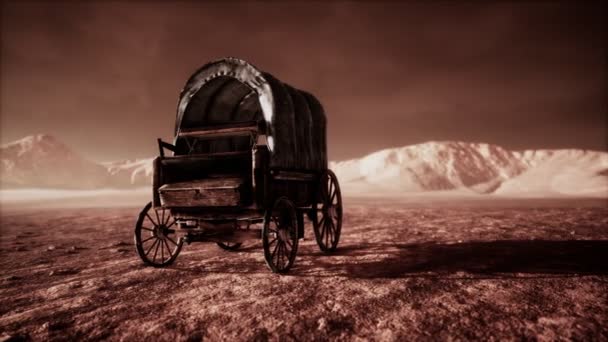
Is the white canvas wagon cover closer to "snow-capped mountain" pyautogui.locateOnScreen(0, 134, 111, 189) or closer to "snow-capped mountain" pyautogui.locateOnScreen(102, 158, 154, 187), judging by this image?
"snow-capped mountain" pyautogui.locateOnScreen(102, 158, 154, 187)

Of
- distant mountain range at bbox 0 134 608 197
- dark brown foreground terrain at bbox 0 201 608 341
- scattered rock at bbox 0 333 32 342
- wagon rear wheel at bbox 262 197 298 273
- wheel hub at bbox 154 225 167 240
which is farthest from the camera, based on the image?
distant mountain range at bbox 0 134 608 197

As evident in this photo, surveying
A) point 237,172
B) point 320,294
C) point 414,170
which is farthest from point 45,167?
point 320,294

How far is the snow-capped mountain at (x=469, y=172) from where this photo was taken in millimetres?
60562

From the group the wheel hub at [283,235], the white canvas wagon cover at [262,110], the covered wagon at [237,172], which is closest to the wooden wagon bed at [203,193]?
the covered wagon at [237,172]

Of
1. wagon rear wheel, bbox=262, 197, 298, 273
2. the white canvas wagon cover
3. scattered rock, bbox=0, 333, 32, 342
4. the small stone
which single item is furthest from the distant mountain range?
scattered rock, bbox=0, 333, 32, 342

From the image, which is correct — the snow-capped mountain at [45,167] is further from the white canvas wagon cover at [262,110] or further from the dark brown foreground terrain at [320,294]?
the dark brown foreground terrain at [320,294]

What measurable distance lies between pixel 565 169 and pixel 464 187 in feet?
67.9

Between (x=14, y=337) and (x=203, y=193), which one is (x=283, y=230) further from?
(x=14, y=337)

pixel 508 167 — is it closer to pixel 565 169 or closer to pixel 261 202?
pixel 565 169

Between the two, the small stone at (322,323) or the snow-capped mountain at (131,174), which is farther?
the snow-capped mountain at (131,174)

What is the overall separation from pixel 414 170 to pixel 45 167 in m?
127

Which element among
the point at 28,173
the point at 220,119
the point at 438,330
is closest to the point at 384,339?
the point at 438,330

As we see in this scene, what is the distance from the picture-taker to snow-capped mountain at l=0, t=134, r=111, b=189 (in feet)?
346

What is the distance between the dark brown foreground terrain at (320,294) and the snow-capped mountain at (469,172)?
2089 inches
